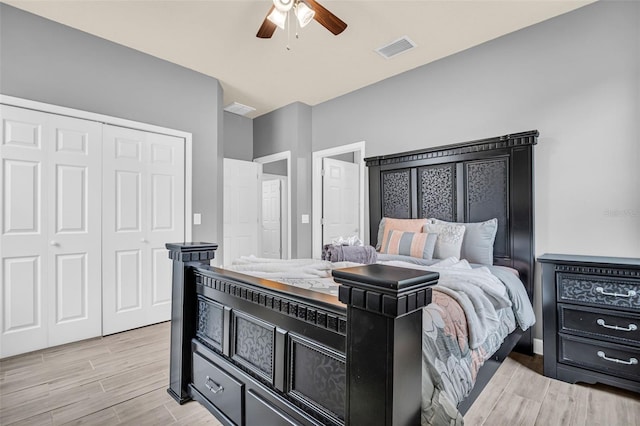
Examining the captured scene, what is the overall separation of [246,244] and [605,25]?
15.0ft

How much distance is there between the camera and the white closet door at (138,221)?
3.15 m

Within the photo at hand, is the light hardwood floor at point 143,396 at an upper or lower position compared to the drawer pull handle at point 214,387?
lower

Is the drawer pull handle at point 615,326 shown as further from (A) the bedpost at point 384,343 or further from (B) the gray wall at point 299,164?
(B) the gray wall at point 299,164

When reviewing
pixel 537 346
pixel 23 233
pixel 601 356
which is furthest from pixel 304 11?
pixel 537 346

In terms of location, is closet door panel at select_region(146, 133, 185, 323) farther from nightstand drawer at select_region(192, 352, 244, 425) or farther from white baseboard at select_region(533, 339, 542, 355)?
white baseboard at select_region(533, 339, 542, 355)

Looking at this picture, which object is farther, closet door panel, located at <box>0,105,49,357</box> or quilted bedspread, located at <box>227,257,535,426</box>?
closet door panel, located at <box>0,105,49,357</box>


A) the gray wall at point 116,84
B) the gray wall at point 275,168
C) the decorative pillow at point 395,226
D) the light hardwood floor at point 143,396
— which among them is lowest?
the light hardwood floor at point 143,396

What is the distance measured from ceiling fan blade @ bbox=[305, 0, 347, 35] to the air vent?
2.80 feet

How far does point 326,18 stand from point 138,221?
2669 millimetres

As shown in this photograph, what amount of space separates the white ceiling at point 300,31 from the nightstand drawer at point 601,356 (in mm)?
2591

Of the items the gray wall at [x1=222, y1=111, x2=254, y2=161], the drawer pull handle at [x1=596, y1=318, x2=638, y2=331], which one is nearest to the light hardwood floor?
the drawer pull handle at [x1=596, y1=318, x2=638, y2=331]

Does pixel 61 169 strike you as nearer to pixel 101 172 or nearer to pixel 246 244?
pixel 101 172

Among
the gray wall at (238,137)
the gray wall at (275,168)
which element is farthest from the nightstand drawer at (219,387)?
the gray wall at (275,168)

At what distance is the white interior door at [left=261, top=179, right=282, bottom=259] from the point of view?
580 centimetres
